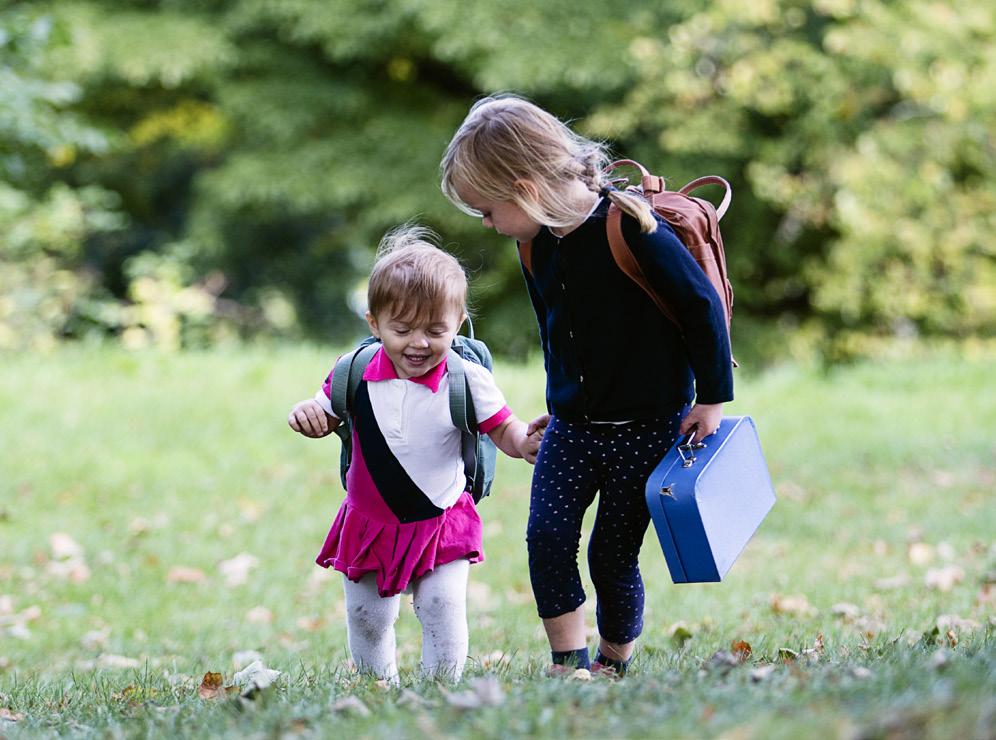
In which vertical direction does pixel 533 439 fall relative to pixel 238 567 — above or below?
above

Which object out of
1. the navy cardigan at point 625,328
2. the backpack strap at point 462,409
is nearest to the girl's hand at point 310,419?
the backpack strap at point 462,409

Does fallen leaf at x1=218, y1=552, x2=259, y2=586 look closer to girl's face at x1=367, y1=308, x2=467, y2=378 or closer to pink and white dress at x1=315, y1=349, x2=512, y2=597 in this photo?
pink and white dress at x1=315, y1=349, x2=512, y2=597

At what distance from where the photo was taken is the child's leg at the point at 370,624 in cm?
363

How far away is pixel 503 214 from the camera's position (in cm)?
342

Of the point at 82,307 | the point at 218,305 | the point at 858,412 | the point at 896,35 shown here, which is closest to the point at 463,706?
the point at 858,412

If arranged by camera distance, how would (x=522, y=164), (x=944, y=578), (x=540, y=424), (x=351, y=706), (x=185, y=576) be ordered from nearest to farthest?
1. (x=351, y=706)
2. (x=522, y=164)
3. (x=540, y=424)
4. (x=944, y=578)
5. (x=185, y=576)

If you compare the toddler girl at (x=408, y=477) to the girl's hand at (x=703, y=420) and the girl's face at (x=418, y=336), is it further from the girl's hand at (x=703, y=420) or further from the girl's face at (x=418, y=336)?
the girl's hand at (x=703, y=420)

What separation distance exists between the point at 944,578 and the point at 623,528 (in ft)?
8.92

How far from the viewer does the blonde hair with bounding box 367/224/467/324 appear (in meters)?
3.35

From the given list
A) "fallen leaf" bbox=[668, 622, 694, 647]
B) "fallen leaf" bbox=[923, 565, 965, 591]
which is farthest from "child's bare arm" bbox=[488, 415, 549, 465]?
"fallen leaf" bbox=[923, 565, 965, 591]

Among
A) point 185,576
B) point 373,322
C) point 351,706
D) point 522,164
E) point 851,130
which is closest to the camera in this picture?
point 351,706

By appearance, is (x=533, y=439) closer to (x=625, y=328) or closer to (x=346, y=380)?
(x=625, y=328)

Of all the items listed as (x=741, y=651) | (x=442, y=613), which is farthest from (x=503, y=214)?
(x=741, y=651)

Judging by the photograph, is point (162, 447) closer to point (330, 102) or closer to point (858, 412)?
point (858, 412)
